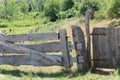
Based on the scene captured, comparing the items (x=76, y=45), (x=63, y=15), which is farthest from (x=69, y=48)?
(x=63, y=15)

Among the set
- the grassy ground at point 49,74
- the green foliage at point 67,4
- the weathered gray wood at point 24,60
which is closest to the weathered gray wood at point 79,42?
the grassy ground at point 49,74

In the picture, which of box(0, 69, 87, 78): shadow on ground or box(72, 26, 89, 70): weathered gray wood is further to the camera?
box(72, 26, 89, 70): weathered gray wood

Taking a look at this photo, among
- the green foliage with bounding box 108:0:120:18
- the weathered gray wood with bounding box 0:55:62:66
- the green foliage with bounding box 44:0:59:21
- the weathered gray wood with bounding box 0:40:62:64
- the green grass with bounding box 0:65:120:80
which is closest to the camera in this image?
the green grass with bounding box 0:65:120:80

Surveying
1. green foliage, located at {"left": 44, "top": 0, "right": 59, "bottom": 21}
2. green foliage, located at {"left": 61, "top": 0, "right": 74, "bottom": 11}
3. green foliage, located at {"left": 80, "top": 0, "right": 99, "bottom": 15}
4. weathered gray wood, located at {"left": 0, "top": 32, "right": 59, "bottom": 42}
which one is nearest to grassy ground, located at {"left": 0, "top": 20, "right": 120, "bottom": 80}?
weathered gray wood, located at {"left": 0, "top": 32, "right": 59, "bottom": 42}

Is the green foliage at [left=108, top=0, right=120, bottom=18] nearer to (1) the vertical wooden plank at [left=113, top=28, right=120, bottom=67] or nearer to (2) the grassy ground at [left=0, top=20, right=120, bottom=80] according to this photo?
(2) the grassy ground at [left=0, top=20, right=120, bottom=80]

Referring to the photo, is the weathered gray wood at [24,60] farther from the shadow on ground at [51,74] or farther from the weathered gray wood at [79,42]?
the weathered gray wood at [79,42]

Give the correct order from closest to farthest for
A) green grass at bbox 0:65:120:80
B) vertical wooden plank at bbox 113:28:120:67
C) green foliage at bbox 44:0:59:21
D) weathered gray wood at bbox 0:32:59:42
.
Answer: green grass at bbox 0:65:120:80, vertical wooden plank at bbox 113:28:120:67, weathered gray wood at bbox 0:32:59:42, green foliage at bbox 44:0:59:21

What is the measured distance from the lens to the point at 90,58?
1122cm

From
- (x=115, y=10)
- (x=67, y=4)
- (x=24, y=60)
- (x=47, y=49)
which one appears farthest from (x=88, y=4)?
(x=67, y=4)

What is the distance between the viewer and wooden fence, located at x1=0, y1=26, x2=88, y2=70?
10.9 m

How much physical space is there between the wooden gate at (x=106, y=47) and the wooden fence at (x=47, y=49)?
1.27 ft

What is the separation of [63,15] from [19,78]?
8585 cm

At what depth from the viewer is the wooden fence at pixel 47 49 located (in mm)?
10906

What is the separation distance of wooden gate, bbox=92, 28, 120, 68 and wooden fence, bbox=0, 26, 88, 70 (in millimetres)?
386
